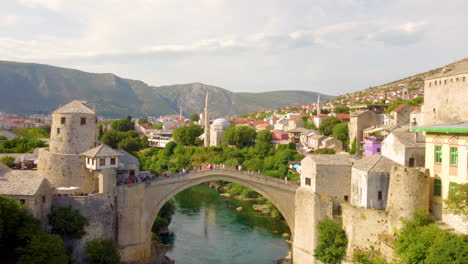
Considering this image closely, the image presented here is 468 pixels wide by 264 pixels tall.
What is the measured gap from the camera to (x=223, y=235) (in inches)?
1278

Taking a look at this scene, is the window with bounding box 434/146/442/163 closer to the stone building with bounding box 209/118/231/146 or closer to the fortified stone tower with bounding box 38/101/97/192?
the fortified stone tower with bounding box 38/101/97/192

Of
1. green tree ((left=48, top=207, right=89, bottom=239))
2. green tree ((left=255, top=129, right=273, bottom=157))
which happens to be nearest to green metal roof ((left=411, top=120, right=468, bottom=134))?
green tree ((left=48, top=207, right=89, bottom=239))

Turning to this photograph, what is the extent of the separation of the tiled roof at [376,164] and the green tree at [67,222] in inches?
592

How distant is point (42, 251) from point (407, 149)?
18797 millimetres

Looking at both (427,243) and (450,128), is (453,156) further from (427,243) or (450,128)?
(427,243)

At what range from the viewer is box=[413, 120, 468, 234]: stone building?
19.4m

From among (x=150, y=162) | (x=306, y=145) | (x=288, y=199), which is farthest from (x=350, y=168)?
(x=150, y=162)

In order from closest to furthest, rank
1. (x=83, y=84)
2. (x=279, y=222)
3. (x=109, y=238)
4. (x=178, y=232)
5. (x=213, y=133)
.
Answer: (x=109, y=238)
(x=178, y=232)
(x=279, y=222)
(x=213, y=133)
(x=83, y=84)

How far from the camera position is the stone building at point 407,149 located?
22906 mm

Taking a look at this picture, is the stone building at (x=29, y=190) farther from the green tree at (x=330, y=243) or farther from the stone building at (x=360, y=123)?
the stone building at (x=360, y=123)

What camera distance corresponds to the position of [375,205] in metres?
22.4

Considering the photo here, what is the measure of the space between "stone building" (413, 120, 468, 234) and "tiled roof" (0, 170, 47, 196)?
19524mm

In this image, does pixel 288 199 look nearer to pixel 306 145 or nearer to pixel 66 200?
pixel 66 200

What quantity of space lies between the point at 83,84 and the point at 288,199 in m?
169
